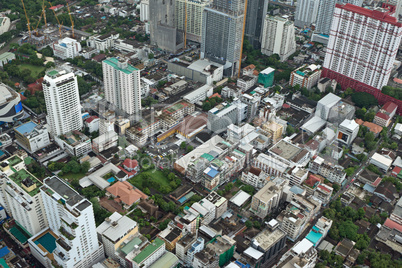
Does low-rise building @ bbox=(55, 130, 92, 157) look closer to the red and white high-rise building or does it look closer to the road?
the road

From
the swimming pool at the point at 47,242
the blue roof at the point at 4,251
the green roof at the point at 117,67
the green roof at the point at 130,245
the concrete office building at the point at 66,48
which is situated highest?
the green roof at the point at 117,67

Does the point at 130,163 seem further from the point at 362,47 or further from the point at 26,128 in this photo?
the point at 362,47

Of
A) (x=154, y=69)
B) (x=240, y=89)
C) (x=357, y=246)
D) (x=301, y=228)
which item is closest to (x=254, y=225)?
(x=301, y=228)

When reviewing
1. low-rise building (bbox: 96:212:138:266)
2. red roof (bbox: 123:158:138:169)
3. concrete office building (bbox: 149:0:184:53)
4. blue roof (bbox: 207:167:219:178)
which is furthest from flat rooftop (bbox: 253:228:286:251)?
concrete office building (bbox: 149:0:184:53)

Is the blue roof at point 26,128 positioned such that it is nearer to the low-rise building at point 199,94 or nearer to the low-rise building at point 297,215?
the low-rise building at point 199,94

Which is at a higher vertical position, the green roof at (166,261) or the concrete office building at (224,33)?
the concrete office building at (224,33)

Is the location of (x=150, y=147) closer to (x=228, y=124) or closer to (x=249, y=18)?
(x=228, y=124)

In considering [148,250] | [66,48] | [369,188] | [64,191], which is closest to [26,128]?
[64,191]

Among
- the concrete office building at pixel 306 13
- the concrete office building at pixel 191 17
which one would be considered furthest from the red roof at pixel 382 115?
the concrete office building at pixel 191 17
